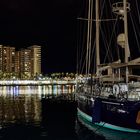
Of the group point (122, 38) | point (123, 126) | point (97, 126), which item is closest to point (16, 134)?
point (97, 126)

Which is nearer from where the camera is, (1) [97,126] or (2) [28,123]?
(1) [97,126]

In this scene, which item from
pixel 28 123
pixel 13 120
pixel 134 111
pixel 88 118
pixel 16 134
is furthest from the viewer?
pixel 13 120

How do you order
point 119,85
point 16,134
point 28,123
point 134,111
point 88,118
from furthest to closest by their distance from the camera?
point 28,123
point 88,118
point 16,134
point 119,85
point 134,111

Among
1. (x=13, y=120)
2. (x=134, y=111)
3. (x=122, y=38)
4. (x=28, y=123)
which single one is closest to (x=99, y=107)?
(x=134, y=111)

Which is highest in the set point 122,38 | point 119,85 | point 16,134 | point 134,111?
point 122,38

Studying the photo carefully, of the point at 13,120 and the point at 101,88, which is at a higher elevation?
the point at 101,88

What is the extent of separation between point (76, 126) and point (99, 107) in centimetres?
851

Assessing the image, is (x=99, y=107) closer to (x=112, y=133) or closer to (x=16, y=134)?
(x=112, y=133)

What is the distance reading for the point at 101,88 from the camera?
3469cm

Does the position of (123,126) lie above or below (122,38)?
below

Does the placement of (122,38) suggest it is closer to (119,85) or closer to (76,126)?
(119,85)

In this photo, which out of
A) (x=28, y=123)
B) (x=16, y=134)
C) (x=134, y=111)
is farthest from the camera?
(x=28, y=123)

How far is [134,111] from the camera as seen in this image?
2808 centimetres

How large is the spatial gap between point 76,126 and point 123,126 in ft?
34.9
